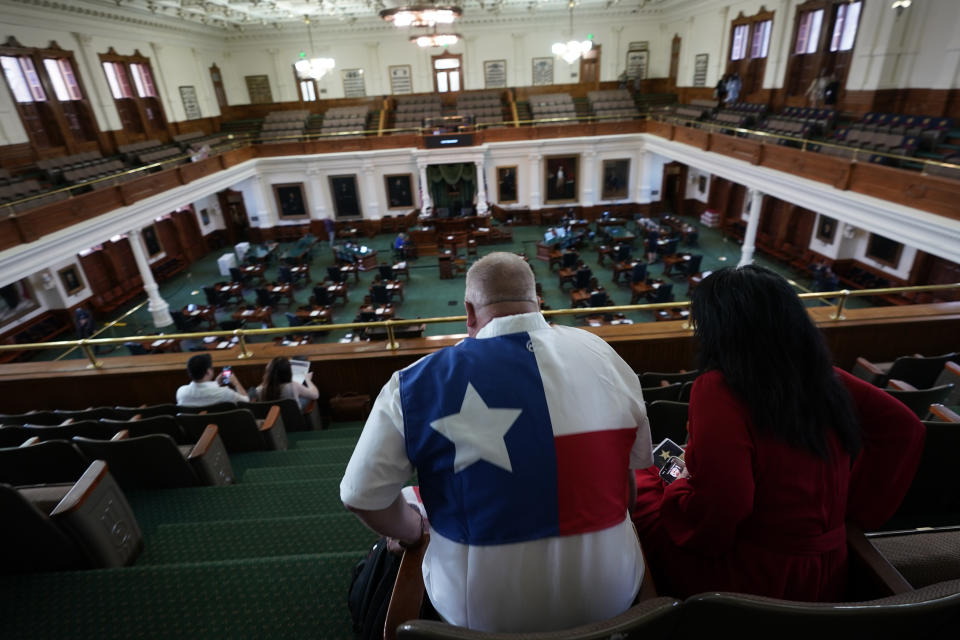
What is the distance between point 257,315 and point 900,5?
15416 millimetres

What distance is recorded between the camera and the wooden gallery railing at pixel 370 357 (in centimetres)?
473

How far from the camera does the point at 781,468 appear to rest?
139 centimetres

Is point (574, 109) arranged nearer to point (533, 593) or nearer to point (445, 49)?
point (445, 49)

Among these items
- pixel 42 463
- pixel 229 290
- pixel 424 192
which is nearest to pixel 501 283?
pixel 42 463

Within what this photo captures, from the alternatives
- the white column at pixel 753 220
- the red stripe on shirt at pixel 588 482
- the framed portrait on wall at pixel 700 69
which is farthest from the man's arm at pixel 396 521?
the framed portrait on wall at pixel 700 69

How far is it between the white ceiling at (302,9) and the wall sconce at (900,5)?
29.6ft

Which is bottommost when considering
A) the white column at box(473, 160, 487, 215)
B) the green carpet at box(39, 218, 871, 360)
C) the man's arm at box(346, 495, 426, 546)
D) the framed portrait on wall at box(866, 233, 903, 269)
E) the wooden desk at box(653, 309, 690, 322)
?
the green carpet at box(39, 218, 871, 360)

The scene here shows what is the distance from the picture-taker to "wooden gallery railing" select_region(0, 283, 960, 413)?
4727 millimetres

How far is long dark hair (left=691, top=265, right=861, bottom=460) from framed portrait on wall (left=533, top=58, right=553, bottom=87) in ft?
72.9

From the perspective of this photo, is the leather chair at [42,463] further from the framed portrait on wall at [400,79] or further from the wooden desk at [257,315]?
the framed portrait on wall at [400,79]

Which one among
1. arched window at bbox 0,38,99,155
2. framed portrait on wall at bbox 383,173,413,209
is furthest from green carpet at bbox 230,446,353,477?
framed portrait on wall at bbox 383,173,413,209

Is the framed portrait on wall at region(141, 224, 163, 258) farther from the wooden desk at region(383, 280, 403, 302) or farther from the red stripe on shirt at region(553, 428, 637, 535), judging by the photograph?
the red stripe on shirt at region(553, 428, 637, 535)

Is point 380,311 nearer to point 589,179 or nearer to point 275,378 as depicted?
point 275,378

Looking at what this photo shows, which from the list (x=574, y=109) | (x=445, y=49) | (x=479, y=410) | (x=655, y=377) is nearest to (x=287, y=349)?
(x=655, y=377)
